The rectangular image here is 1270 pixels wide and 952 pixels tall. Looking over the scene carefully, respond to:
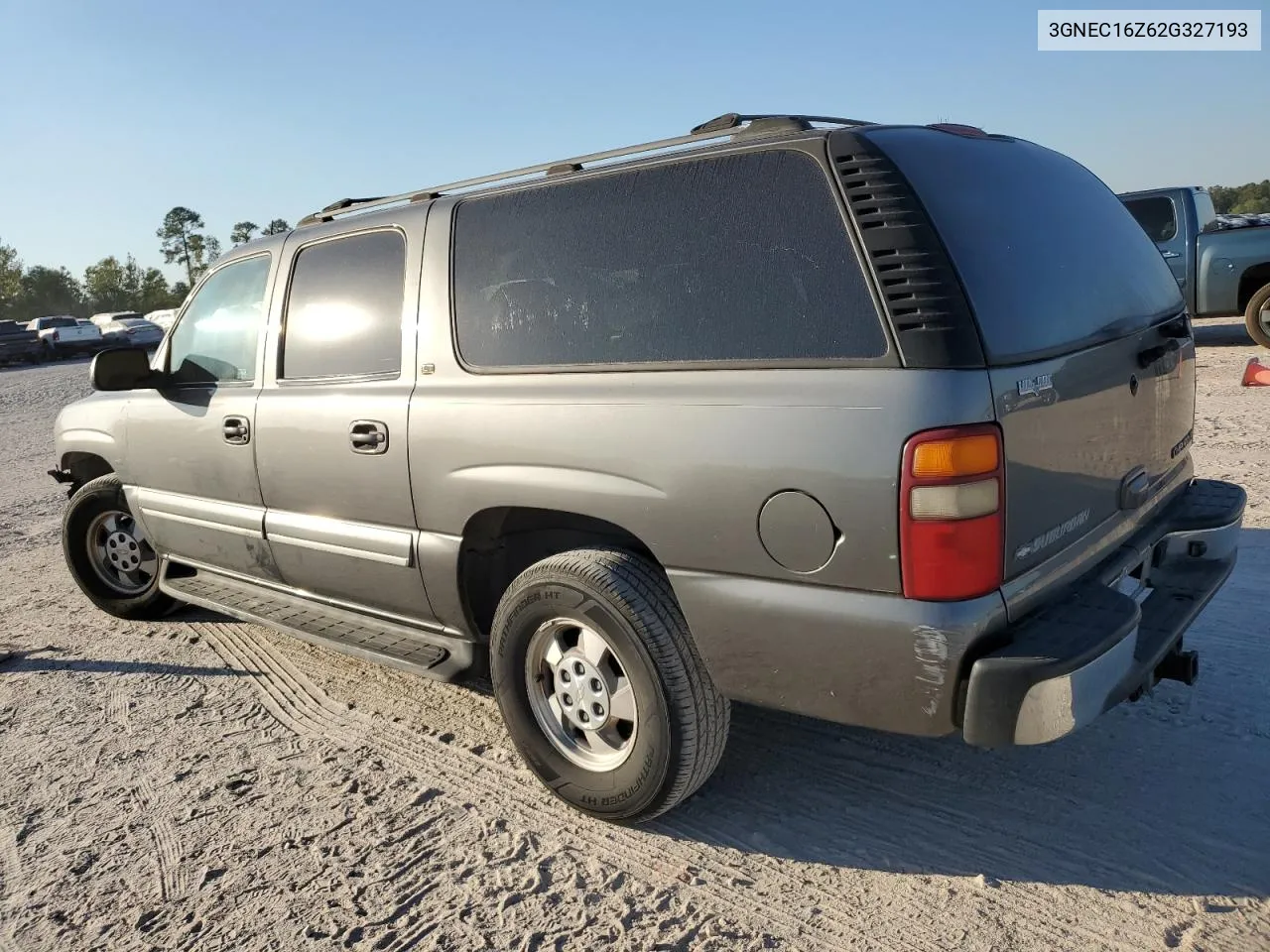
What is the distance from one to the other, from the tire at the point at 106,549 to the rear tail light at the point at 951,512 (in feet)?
14.0

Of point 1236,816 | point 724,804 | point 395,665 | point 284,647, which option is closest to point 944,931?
point 724,804

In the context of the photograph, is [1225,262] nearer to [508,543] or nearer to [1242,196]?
[508,543]

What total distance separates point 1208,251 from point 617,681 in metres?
11.7

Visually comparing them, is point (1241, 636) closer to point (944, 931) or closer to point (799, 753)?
point (799, 753)

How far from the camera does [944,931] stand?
2393 mm

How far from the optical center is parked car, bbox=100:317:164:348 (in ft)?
114

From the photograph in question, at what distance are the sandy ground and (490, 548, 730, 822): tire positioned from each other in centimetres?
17

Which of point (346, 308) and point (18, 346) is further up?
point (346, 308)

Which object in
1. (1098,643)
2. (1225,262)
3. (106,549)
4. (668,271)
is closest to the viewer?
(1098,643)

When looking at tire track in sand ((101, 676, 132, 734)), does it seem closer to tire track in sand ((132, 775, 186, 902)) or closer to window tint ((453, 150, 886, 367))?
tire track in sand ((132, 775, 186, 902))

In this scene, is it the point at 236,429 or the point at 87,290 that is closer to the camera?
the point at 236,429

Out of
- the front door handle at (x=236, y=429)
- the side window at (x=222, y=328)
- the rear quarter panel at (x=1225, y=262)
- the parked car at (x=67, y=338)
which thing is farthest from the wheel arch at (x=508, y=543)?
the parked car at (x=67, y=338)

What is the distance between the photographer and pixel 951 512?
2240 mm

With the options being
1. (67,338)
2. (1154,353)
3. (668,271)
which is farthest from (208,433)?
(67,338)
